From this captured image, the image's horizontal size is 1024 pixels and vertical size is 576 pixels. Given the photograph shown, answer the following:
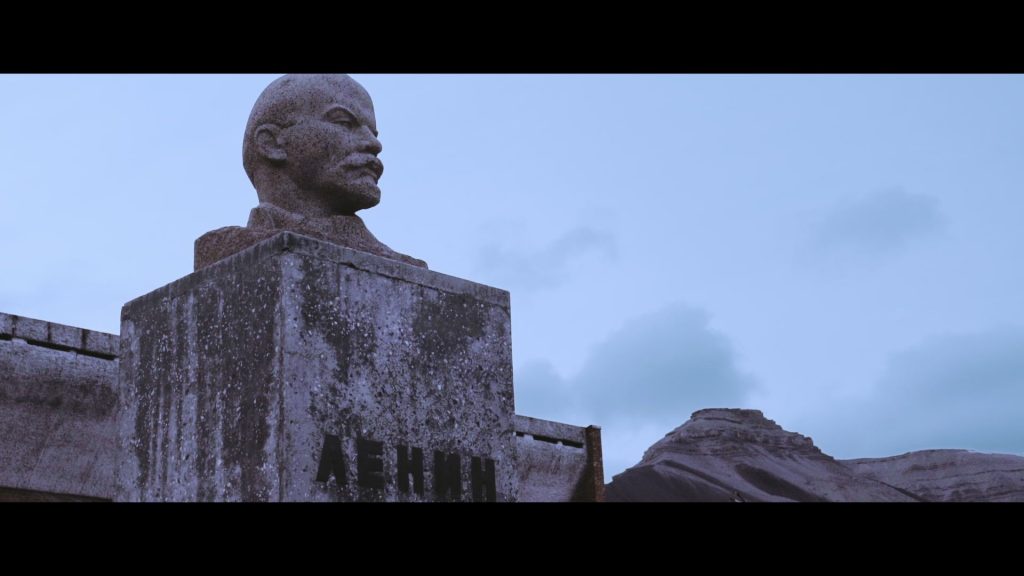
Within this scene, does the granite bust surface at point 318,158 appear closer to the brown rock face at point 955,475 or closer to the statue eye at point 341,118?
the statue eye at point 341,118

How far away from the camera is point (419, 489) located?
425 cm

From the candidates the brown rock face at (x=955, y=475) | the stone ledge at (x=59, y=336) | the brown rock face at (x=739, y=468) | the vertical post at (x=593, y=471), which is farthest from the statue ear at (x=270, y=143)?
the brown rock face at (x=955, y=475)

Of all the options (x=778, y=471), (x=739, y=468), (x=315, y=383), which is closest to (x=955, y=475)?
(x=778, y=471)

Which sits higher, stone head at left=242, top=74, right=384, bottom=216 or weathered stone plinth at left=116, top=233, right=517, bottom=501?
stone head at left=242, top=74, right=384, bottom=216

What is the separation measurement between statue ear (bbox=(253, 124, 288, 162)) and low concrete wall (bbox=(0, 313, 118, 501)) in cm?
358

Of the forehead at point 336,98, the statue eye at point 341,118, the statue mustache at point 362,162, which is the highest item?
the forehead at point 336,98

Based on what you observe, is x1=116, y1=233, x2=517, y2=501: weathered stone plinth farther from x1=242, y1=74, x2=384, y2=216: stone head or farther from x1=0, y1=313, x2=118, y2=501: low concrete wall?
x1=0, y1=313, x2=118, y2=501: low concrete wall

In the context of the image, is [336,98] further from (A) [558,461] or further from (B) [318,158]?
(A) [558,461]

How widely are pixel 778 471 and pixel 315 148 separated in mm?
15728

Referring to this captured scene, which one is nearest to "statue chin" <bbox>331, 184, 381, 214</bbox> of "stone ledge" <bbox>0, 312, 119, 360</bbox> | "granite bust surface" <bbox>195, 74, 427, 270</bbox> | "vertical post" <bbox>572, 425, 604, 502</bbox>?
"granite bust surface" <bbox>195, 74, 427, 270</bbox>

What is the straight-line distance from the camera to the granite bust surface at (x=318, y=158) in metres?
4.80

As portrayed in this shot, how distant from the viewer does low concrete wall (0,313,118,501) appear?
772cm
